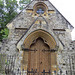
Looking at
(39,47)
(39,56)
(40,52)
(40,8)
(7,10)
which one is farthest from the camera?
(7,10)

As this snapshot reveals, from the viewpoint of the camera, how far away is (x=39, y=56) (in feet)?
27.1

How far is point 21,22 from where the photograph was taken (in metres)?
9.35

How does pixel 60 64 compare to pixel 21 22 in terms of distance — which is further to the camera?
pixel 21 22

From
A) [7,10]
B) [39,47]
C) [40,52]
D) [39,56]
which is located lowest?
[39,56]

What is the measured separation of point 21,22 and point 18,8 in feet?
37.0

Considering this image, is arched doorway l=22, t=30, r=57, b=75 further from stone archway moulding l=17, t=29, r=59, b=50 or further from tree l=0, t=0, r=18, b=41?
tree l=0, t=0, r=18, b=41

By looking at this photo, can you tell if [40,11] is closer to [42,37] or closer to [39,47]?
[42,37]

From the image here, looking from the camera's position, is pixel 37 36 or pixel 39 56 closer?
pixel 39 56

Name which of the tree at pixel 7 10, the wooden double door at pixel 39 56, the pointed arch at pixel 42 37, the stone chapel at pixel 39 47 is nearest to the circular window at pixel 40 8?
the stone chapel at pixel 39 47

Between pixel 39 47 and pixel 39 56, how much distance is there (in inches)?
30.0

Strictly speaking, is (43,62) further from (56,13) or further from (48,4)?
(48,4)

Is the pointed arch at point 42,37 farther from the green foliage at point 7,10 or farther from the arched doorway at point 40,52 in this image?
the green foliage at point 7,10

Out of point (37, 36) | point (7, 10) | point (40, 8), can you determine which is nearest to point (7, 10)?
point (7, 10)

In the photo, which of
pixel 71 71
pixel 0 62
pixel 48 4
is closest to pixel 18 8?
pixel 48 4
